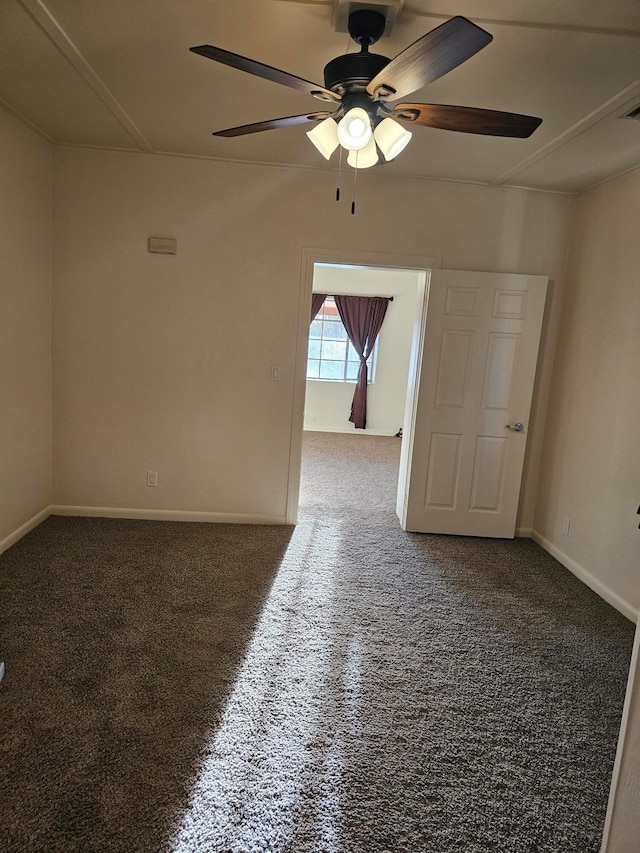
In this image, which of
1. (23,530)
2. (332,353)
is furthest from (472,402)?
(332,353)

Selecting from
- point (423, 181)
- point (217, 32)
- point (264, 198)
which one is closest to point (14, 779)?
point (217, 32)

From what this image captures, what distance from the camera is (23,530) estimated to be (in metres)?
3.48

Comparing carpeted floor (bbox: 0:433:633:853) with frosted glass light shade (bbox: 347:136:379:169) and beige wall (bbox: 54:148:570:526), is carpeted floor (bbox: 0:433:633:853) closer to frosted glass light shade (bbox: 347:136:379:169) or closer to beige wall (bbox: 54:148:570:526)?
beige wall (bbox: 54:148:570:526)

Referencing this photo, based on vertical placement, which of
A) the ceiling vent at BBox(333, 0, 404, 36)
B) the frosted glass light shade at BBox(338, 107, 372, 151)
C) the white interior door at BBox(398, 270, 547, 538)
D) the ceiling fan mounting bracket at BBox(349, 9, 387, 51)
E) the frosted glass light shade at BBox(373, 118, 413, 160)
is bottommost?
the white interior door at BBox(398, 270, 547, 538)

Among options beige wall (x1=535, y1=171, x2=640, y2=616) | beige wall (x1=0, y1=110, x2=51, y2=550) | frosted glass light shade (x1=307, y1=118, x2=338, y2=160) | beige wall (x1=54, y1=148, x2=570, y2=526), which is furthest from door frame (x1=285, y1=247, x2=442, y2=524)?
beige wall (x1=0, y1=110, x2=51, y2=550)

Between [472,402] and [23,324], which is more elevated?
[23,324]

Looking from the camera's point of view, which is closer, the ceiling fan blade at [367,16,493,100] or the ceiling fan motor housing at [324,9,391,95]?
the ceiling fan blade at [367,16,493,100]

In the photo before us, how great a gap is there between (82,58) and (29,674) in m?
2.68

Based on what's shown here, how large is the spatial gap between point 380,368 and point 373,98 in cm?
616

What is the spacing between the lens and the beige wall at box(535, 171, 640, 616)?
9.98ft

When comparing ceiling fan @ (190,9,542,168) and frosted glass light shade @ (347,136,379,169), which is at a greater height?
ceiling fan @ (190,9,542,168)

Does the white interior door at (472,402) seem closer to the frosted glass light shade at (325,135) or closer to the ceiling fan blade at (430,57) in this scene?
the frosted glass light shade at (325,135)

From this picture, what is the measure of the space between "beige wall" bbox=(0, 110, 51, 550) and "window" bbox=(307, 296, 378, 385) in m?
4.71

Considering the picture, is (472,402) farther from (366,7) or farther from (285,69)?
(366,7)
